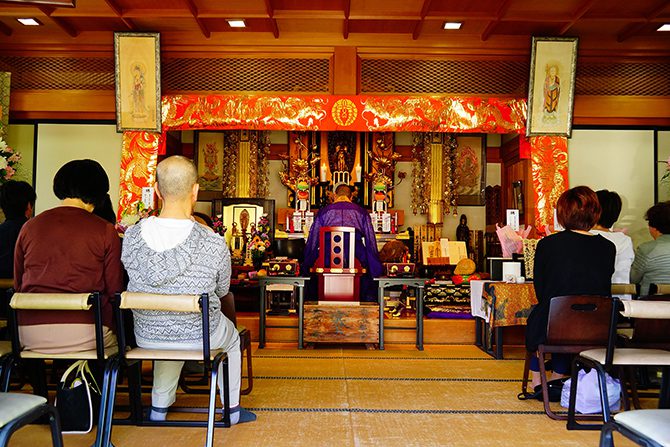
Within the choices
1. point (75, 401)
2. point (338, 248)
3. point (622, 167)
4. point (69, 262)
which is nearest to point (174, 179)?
point (69, 262)

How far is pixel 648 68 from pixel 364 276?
3474 mm

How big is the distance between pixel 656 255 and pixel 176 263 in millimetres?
2925

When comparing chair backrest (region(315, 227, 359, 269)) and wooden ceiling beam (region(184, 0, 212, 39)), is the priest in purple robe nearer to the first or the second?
chair backrest (region(315, 227, 359, 269))

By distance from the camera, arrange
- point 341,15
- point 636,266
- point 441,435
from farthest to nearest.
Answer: point 341,15 < point 636,266 < point 441,435

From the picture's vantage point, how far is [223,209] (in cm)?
910

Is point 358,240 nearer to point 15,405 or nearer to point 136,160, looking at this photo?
point 136,160

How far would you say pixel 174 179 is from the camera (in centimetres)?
278

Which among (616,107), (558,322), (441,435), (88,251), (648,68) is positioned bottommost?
(441,435)

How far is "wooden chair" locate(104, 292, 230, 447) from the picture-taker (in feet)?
7.89

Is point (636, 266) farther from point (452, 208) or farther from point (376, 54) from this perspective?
point (452, 208)

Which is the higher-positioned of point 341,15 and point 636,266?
point 341,15

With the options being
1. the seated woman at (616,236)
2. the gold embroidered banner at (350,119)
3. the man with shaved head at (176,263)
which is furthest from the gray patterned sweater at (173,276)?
the gold embroidered banner at (350,119)

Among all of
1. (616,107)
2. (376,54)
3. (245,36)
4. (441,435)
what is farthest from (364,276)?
(441,435)

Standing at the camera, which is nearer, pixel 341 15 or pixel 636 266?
pixel 636 266
